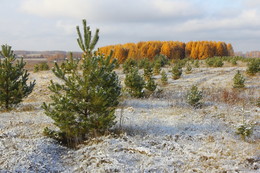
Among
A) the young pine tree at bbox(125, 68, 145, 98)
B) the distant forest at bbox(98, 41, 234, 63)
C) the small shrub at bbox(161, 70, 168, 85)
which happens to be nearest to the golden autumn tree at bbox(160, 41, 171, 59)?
the distant forest at bbox(98, 41, 234, 63)

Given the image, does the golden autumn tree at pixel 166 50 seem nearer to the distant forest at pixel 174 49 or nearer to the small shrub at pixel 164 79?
the distant forest at pixel 174 49

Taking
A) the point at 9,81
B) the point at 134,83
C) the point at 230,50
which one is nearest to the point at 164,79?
the point at 134,83

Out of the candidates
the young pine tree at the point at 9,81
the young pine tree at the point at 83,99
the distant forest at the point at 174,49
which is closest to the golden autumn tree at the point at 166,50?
the distant forest at the point at 174,49

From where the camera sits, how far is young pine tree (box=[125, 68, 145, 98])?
1406 cm

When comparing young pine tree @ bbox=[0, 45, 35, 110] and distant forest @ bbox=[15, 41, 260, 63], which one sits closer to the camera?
young pine tree @ bbox=[0, 45, 35, 110]

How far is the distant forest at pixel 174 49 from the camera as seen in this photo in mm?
64062

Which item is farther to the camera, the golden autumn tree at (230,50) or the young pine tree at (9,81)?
the golden autumn tree at (230,50)

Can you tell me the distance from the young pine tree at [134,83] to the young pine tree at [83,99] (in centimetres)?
696

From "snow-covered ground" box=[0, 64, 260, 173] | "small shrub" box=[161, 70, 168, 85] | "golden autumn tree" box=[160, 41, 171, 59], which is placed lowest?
"snow-covered ground" box=[0, 64, 260, 173]

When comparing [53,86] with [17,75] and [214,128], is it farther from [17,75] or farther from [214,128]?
[17,75]

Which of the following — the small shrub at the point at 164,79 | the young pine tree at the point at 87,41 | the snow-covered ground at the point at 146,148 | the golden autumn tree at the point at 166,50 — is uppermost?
the golden autumn tree at the point at 166,50

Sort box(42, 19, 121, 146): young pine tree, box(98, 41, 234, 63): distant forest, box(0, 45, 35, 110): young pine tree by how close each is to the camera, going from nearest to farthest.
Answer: box(42, 19, 121, 146): young pine tree
box(0, 45, 35, 110): young pine tree
box(98, 41, 234, 63): distant forest

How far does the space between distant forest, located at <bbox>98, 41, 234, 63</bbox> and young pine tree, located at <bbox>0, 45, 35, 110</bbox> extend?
50.8 metres

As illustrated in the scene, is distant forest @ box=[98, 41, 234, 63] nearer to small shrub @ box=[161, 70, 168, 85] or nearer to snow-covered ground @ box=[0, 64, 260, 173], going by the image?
small shrub @ box=[161, 70, 168, 85]
